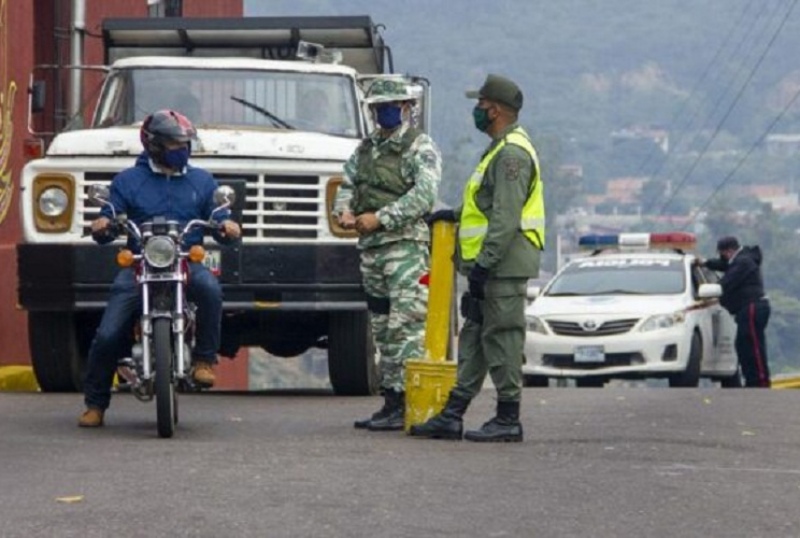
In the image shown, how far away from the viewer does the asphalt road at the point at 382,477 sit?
31.7 feet

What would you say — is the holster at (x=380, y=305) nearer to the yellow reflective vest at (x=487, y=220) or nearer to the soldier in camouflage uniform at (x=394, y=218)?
the soldier in camouflage uniform at (x=394, y=218)

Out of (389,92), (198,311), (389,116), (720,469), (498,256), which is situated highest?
(389,92)

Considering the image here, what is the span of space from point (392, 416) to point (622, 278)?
12.3m

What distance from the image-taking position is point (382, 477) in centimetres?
1117

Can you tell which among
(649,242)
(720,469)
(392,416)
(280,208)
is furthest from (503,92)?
(649,242)

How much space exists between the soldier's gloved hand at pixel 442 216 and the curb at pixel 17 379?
751 centimetres

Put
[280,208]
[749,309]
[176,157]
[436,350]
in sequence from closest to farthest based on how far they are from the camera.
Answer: [176,157]
[436,350]
[280,208]
[749,309]

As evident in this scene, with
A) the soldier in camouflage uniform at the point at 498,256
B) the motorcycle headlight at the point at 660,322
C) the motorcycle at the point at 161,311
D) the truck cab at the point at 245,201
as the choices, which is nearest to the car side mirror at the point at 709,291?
the motorcycle headlight at the point at 660,322

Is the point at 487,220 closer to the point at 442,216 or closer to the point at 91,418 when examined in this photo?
the point at 442,216

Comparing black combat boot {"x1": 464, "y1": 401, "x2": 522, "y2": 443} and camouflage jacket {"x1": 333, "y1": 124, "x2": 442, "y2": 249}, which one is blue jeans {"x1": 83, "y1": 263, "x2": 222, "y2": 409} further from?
black combat boot {"x1": 464, "y1": 401, "x2": 522, "y2": 443}

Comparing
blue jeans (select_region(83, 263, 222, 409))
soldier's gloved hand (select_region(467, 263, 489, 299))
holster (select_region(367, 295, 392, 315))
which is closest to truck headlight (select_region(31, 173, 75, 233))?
blue jeans (select_region(83, 263, 222, 409))

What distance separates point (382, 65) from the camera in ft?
66.9

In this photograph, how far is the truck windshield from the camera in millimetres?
17469

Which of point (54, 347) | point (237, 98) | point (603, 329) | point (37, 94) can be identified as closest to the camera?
point (54, 347)
